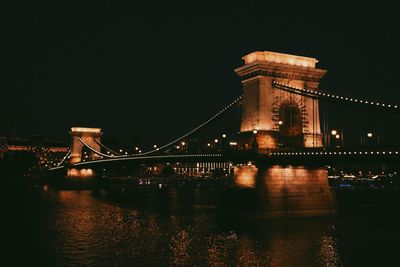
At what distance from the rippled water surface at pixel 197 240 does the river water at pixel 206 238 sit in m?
0.05

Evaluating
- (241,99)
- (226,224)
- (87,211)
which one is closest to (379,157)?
(226,224)

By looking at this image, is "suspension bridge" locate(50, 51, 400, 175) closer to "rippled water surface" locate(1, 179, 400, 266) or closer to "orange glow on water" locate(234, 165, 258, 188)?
"orange glow on water" locate(234, 165, 258, 188)

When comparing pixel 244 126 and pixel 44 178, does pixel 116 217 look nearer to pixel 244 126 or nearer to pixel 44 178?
pixel 244 126

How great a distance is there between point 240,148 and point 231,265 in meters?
16.9

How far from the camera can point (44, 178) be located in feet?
355

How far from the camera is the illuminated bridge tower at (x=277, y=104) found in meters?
39.5

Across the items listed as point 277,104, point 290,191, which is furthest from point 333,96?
point 290,191

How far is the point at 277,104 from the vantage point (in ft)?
132

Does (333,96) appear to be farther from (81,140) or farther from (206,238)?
(81,140)

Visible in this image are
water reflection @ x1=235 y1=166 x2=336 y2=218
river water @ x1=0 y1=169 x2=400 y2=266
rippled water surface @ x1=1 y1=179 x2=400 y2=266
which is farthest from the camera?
water reflection @ x1=235 y1=166 x2=336 y2=218

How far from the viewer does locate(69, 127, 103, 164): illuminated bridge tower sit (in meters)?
106

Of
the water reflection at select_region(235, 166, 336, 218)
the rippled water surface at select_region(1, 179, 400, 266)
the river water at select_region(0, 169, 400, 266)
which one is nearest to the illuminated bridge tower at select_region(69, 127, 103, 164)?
the river water at select_region(0, 169, 400, 266)

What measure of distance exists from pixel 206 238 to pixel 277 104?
1404cm

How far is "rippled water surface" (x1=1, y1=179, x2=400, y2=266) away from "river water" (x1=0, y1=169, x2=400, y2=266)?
1.8 inches
